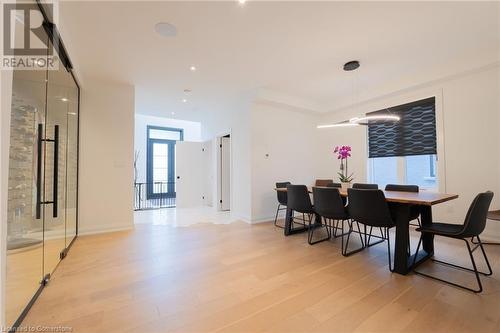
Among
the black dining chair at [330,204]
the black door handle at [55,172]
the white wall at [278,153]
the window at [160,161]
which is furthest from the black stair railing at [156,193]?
the black dining chair at [330,204]

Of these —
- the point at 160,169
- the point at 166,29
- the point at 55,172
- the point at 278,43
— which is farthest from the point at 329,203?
the point at 160,169

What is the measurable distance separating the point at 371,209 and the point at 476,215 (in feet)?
2.74

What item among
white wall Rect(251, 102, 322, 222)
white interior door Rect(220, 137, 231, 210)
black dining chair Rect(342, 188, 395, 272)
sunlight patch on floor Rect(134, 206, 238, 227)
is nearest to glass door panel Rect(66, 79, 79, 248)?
sunlight patch on floor Rect(134, 206, 238, 227)

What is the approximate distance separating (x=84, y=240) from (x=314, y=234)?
365 cm

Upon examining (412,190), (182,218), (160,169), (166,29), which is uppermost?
(166,29)

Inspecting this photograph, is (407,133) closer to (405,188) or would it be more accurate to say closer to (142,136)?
(405,188)

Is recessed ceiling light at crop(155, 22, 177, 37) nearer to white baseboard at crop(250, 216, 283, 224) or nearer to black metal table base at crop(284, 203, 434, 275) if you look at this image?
black metal table base at crop(284, 203, 434, 275)

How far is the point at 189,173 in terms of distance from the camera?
21.1 feet

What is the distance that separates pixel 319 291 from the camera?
6.19ft

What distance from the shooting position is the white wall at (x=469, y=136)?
3.04 metres

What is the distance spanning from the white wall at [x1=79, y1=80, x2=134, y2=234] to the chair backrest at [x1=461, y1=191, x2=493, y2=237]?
15.2ft

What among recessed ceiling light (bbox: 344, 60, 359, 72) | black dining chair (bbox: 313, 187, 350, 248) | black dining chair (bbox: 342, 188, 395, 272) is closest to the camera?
black dining chair (bbox: 342, 188, 395, 272)

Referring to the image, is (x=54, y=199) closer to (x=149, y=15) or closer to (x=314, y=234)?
(x=149, y=15)

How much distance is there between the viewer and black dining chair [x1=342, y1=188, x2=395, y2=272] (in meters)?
2.34
